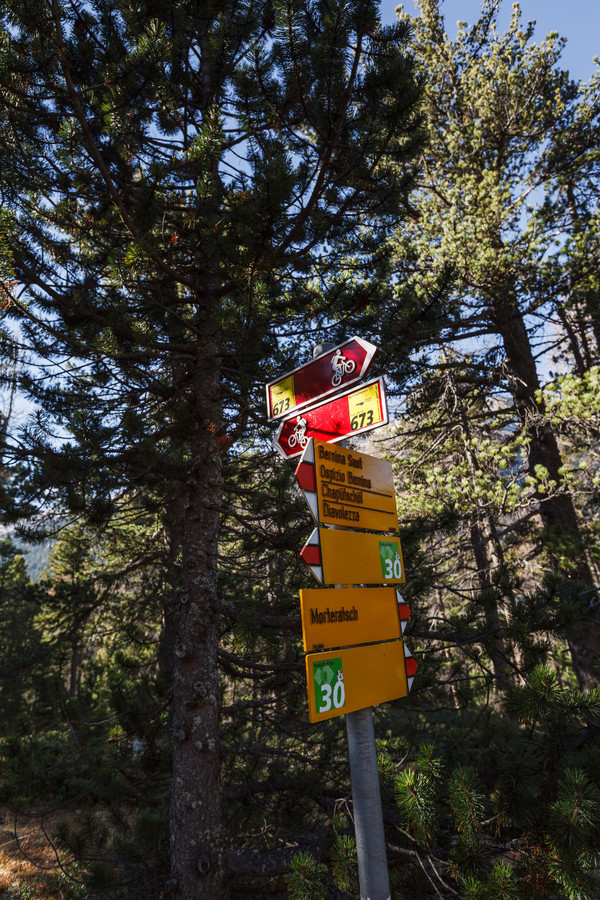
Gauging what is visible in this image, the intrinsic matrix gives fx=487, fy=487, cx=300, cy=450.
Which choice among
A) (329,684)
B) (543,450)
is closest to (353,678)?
(329,684)

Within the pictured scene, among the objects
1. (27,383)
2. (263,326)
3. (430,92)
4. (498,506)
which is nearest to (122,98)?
(263,326)

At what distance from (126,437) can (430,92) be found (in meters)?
9.59

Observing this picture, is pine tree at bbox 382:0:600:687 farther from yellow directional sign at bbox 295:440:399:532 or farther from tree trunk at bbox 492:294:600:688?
yellow directional sign at bbox 295:440:399:532

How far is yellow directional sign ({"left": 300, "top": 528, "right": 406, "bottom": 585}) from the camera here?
7.99 ft

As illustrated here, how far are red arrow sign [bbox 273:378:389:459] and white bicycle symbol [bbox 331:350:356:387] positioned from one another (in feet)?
0.36

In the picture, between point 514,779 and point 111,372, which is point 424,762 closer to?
point 514,779

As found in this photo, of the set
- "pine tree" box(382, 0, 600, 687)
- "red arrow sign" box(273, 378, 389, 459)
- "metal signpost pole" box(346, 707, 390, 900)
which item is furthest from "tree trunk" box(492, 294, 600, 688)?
"metal signpost pole" box(346, 707, 390, 900)

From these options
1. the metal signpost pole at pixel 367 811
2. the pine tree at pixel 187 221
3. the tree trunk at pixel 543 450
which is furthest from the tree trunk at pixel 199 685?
the tree trunk at pixel 543 450

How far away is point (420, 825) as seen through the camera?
108 inches

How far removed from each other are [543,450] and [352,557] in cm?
687

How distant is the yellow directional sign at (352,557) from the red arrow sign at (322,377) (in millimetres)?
906

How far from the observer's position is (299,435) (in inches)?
124

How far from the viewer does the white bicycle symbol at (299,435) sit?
3.12 metres

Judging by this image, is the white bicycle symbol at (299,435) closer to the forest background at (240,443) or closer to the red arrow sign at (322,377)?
the red arrow sign at (322,377)
